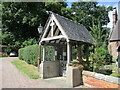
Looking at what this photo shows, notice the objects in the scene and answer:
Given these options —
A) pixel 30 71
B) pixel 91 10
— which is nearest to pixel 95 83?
pixel 30 71

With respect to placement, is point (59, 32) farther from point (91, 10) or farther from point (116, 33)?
point (91, 10)

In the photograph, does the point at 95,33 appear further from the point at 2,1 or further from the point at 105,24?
the point at 105,24

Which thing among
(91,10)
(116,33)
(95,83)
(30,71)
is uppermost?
(91,10)

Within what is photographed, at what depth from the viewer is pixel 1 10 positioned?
2577 cm

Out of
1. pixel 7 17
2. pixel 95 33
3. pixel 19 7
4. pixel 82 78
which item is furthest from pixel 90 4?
pixel 82 78

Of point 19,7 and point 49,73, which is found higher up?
point 19,7

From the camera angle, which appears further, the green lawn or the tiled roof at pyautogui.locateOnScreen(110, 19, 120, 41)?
the tiled roof at pyautogui.locateOnScreen(110, 19, 120, 41)

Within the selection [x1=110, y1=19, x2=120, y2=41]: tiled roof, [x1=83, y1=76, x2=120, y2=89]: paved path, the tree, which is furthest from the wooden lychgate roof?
the tree

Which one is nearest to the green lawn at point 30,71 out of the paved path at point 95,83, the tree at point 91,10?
the paved path at point 95,83

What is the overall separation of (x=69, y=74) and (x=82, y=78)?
0.85m

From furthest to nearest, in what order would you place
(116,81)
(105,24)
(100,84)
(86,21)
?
(105,24) → (86,21) → (100,84) → (116,81)

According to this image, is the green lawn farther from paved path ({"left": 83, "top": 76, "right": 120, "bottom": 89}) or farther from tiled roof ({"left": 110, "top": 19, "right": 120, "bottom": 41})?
tiled roof ({"left": 110, "top": 19, "right": 120, "bottom": 41})

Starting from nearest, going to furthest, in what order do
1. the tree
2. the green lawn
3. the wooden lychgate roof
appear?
the wooden lychgate roof → the green lawn → the tree

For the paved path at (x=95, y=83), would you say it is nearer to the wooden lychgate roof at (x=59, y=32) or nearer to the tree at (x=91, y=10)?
the wooden lychgate roof at (x=59, y=32)
